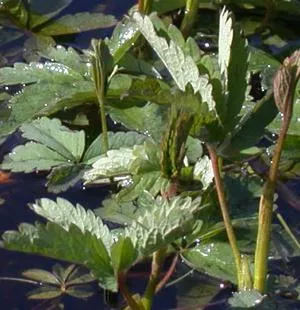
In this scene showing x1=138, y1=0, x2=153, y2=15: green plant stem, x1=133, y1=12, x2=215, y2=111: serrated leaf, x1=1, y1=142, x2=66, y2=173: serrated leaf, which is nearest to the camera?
x1=133, y1=12, x2=215, y2=111: serrated leaf

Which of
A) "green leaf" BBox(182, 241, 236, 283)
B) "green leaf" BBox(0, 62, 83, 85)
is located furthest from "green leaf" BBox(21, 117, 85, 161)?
"green leaf" BBox(182, 241, 236, 283)

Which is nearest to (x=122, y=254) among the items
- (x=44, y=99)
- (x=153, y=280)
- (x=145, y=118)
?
(x=153, y=280)

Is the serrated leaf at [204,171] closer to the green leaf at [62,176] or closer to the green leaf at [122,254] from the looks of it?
the green leaf at [62,176]

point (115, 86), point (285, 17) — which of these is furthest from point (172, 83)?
point (285, 17)

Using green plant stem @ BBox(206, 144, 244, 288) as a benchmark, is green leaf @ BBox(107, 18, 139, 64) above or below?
above

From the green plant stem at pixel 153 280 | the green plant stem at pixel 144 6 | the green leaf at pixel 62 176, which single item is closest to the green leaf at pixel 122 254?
the green plant stem at pixel 153 280

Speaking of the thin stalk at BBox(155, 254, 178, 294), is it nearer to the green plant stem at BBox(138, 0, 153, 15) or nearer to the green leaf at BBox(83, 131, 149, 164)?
the green leaf at BBox(83, 131, 149, 164)

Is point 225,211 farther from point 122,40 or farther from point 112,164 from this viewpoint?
point 122,40
